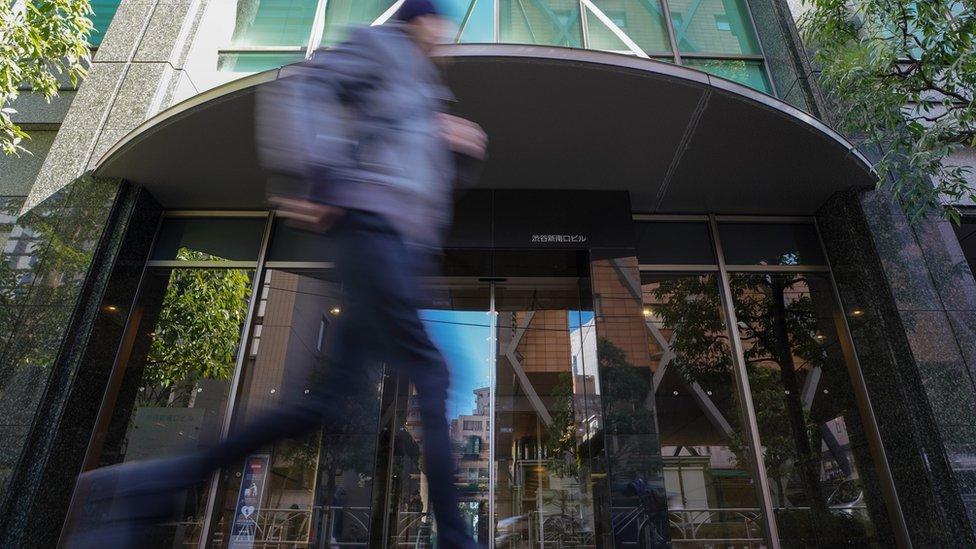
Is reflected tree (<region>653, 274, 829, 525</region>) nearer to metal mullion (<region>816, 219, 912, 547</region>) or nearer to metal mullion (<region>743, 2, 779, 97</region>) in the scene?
metal mullion (<region>816, 219, 912, 547</region>)

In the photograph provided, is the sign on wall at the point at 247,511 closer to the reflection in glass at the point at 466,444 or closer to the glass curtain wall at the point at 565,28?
the reflection in glass at the point at 466,444

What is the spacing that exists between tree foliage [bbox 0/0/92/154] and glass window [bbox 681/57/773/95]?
6667 millimetres

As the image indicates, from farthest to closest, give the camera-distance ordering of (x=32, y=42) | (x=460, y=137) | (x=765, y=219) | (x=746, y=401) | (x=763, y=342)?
(x=765, y=219), (x=763, y=342), (x=746, y=401), (x=32, y=42), (x=460, y=137)

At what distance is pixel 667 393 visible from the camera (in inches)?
236

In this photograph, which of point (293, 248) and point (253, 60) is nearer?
point (293, 248)

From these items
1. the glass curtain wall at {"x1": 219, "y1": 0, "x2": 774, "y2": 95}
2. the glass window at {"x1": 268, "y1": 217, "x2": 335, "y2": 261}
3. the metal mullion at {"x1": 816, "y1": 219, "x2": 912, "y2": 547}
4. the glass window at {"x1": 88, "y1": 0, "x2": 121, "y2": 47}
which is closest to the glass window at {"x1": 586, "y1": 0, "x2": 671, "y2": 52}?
the glass curtain wall at {"x1": 219, "y1": 0, "x2": 774, "y2": 95}

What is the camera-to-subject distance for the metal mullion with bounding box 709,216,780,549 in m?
5.38

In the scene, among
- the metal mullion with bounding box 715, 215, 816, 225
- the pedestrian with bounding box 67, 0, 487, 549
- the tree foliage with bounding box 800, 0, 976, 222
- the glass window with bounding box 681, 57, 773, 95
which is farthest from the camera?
the glass window with bounding box 681, 57, 773, 95

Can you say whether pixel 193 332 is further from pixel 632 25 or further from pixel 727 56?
pixel 727 56

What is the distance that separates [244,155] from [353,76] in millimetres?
4493

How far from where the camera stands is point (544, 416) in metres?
6.16

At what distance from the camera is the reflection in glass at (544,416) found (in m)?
5.70

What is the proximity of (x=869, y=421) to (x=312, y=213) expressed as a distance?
594 cm

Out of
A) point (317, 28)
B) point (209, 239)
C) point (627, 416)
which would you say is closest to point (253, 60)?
point (317, 28)
